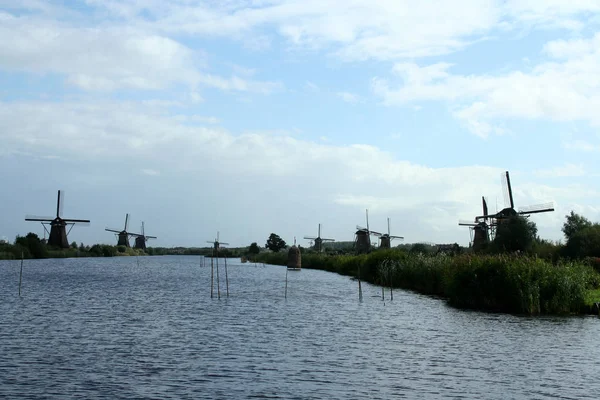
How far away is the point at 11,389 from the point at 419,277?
39.7 meters

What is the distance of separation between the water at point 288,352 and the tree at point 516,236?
3108cm

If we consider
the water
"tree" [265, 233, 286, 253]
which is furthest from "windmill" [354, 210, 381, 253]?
the water

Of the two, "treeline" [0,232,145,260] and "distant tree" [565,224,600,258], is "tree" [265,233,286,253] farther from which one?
"distant tree" [565,224,600,258]

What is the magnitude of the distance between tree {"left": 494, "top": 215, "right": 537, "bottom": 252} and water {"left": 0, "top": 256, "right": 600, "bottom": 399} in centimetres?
3108

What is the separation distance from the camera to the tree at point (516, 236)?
66562 mm

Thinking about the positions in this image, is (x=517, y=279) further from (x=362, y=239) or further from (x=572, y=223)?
A: (x=362, y=239)

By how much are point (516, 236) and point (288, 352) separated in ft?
165

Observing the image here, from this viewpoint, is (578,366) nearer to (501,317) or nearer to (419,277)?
(501,317)

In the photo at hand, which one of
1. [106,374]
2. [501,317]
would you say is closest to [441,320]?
[501,317]

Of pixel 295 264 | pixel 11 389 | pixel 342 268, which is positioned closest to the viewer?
pixel 11 389

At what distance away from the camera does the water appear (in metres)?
17.4

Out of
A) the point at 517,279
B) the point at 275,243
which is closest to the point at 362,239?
the point at 275,243

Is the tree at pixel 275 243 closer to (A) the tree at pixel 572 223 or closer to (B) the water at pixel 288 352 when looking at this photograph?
(A) the tree at pixel 572 223

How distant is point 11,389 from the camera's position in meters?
16.6
